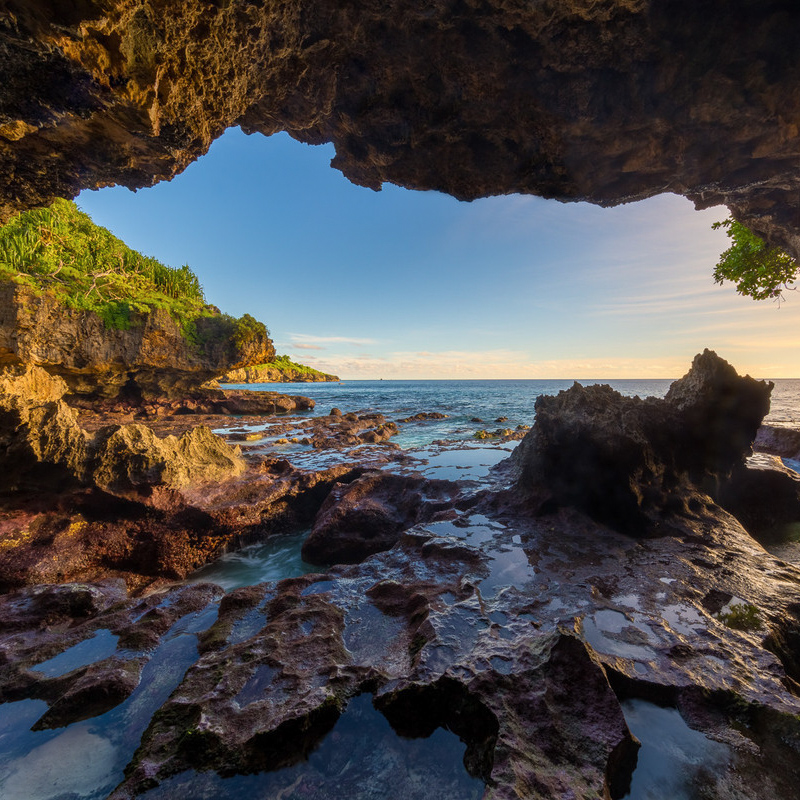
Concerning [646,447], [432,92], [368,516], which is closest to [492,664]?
[368,516]

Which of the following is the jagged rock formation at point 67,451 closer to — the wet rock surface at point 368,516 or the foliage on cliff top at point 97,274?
the wet rock surface at point 368,516

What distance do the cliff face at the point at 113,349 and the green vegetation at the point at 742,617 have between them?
25062 millimetres

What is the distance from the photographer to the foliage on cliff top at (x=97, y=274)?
54.2ft

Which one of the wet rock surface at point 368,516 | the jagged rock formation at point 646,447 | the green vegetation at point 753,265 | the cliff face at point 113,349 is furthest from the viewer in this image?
the cliff face at point 113,349

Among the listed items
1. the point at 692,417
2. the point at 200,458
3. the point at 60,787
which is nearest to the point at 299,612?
the point at 60,787

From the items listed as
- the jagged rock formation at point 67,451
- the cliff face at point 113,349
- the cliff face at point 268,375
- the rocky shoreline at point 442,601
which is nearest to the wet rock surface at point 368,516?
the rocky shoreline at point 442,601

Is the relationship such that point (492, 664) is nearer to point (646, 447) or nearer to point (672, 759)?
point (672, 759)

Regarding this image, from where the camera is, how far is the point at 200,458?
714 centimetres

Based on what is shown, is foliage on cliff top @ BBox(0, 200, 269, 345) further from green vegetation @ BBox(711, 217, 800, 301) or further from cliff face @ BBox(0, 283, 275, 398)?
green vegetation @ BBox(711, 217, 800, 301)

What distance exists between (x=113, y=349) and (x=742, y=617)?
27.0 meters

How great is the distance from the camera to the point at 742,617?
3260 mm

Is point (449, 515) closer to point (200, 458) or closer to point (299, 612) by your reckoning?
point (299, 612)

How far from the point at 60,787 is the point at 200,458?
5444mm

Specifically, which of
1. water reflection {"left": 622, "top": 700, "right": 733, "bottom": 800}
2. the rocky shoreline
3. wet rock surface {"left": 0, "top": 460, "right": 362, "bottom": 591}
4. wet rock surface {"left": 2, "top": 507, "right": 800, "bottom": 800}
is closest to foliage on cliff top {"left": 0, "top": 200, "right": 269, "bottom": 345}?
wet rock surface {"left": 0, "top": 460, "right": 362, "bottom": 591}
